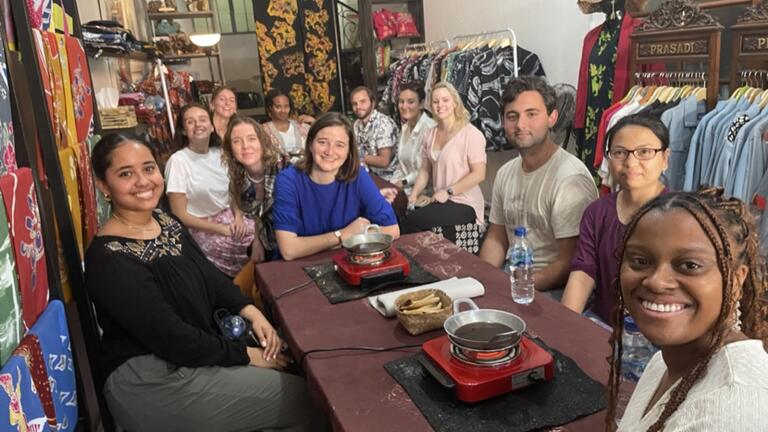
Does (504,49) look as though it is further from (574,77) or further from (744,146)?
(744,146)

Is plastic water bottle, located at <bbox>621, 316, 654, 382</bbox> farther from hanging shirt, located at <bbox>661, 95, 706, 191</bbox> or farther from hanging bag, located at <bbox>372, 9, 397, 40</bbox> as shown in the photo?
hanging bag, located at <bbox>372, 9, 397, 40</bbox>

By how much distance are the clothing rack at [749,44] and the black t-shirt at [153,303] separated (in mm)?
2294

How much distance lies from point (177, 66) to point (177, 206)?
4119 mm

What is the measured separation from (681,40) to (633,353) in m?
1.81

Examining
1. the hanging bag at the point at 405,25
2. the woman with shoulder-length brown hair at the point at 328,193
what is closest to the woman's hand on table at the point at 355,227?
the woman with shoulder-length brown hair at the point at 328,193

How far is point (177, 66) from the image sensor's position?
648cm

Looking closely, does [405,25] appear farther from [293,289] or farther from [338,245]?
[293,289]

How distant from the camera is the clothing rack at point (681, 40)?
2.33 metres

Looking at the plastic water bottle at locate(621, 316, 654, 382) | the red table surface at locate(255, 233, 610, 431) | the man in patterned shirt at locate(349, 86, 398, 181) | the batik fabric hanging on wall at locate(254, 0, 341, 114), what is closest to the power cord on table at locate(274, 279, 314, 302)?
the red table surface at locate(255, 233, 610, 431)

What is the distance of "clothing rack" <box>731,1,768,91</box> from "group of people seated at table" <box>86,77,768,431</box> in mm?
802

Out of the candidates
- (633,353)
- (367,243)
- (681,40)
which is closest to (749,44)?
(681,40)

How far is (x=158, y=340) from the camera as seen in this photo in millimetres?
1593

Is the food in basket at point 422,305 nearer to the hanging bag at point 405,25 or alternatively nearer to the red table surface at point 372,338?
the red table surface at point 372,338

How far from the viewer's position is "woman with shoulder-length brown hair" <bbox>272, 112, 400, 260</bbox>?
224 centimetres
